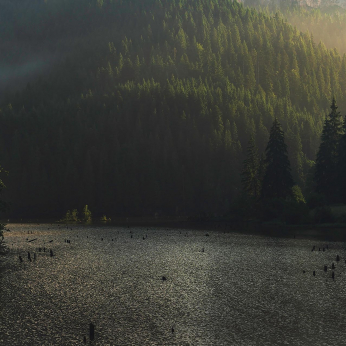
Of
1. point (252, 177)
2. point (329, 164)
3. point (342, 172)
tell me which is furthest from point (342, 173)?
point (252, 177)

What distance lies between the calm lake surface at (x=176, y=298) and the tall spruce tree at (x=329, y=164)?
173 ft

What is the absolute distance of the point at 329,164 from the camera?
131750 mm

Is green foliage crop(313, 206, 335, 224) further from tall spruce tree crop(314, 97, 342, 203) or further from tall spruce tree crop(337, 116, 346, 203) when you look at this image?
tall spruce tree crop(314, 97, 342, 203)

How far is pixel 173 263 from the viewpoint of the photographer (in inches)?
2650

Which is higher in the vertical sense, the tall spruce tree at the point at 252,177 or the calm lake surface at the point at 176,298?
the tall spruce tree at the point at 252,177

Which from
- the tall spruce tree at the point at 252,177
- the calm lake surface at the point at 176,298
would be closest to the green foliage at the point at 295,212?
the tall spruce tree at the point at 252,177

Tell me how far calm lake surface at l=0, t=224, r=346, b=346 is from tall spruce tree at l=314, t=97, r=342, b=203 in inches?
2078

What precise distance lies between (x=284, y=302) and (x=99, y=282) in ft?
72.1

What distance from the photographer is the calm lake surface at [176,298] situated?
33.8 metres

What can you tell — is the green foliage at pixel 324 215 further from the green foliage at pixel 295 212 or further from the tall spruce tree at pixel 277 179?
the tall spruce tree at pixel 277 179

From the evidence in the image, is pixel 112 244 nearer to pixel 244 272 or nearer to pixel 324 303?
pixel 244 272

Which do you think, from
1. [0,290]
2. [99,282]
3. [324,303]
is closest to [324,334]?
[324,303]

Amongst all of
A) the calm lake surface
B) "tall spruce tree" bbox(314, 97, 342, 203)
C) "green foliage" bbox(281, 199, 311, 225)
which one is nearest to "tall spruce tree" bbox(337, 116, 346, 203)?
"tall spruce tree" bbox(314, 97, 342, 203)

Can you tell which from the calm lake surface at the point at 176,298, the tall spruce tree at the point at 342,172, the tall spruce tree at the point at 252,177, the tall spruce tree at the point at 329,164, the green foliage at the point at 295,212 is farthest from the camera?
the tall spruce tree at the point at 252,177
